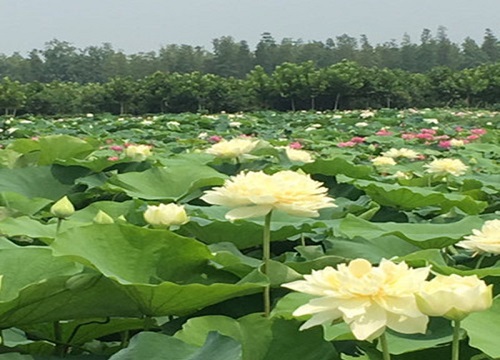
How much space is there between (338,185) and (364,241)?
0.60 metres

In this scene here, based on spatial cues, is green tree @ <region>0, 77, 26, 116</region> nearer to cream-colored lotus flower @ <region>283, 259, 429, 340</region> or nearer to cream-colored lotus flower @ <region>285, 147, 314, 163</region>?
cream-colored lotus flower @ <region>285, 147, 314, 163</region>

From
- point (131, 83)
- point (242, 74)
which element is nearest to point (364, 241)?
point (131, 83)

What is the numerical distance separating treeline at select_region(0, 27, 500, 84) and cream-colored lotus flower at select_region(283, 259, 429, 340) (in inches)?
2001

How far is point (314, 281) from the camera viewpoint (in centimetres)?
62

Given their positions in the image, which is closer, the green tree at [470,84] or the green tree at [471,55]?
the green tree at [470,84]

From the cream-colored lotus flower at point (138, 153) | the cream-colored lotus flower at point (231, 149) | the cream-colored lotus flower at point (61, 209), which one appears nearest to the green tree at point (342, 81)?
the cream-colored lotus flower at point (138, 153)

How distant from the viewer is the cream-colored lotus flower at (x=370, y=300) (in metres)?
0.59

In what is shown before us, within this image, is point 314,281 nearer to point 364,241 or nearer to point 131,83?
point 364,241

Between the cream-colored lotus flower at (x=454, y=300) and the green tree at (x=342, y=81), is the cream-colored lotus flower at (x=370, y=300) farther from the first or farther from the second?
the green tree at (x=342, y=81)

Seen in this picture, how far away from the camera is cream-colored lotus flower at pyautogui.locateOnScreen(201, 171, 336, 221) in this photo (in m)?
0.86

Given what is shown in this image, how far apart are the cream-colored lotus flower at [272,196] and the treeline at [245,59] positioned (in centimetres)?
5053

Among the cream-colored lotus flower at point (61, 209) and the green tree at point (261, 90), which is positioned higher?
the cream-colored lotus flower at point (61, 209)

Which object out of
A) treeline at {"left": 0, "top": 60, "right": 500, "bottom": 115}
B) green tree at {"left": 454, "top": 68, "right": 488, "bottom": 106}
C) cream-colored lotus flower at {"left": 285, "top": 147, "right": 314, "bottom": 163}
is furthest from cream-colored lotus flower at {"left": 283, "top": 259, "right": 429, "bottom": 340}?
green tree at {"left": 454, "top": 68, "right": 488, "bottom": 106}

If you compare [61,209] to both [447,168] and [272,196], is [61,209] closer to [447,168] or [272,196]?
[272,196]
